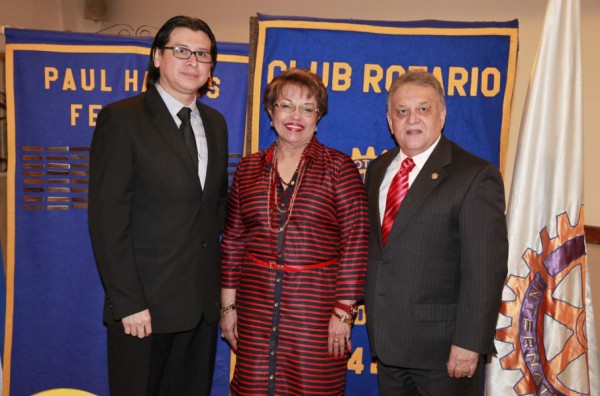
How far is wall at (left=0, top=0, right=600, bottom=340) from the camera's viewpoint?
3258mm

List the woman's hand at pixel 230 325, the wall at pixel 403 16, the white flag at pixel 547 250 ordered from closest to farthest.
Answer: the woman's hand at pixel 230 325 < the white flag at pixel 547 250 < the wall at pixel 403 16

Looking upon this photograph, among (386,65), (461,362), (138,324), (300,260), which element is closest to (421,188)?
(300,260)

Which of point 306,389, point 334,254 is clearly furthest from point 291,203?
point 306,389

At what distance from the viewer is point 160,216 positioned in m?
1.96

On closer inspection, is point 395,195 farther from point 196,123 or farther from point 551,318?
point 551,318

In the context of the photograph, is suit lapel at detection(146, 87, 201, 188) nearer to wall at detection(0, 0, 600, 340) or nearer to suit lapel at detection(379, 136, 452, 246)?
suit lapel at detection(379, 136, 452, 246)

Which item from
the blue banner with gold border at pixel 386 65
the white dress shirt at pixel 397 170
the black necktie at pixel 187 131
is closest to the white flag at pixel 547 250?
the blue banner with gold border at pixel 386 65

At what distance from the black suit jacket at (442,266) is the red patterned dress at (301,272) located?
0.15 meters

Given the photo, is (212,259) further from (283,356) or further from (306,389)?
(306,389)

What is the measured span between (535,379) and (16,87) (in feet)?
8.82

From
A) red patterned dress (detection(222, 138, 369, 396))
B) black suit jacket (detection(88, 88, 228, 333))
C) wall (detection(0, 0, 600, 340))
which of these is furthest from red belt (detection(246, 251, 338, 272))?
wall (detection(0, 0, 600, 340))

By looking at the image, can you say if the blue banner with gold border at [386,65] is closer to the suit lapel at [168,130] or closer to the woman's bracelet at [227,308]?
the suit lapel at [168,130]

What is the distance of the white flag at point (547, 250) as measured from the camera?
237 cm

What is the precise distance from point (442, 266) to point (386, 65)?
1.05 m
